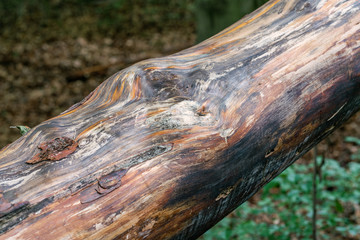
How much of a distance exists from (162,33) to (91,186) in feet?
23.7

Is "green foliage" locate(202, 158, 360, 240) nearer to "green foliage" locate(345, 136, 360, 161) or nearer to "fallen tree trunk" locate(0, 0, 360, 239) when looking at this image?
"green foliage" locate(345, 136, 360, 161)

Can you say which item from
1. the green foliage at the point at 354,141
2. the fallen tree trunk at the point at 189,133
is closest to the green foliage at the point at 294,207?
the green foliage at the point at 354,141

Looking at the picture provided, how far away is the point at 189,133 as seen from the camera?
1104 mm

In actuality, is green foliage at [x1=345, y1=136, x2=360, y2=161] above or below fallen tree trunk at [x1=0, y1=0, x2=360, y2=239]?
below

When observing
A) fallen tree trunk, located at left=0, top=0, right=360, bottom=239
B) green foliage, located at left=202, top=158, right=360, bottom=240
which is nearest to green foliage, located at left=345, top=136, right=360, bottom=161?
green foliage, located at left=202, top=158, right=360, bottom=240

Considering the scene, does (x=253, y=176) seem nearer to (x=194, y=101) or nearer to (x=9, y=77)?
(x=194, y=101)

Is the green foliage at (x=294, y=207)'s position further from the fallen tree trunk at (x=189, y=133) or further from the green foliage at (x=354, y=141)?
the fallen tree trunk at (x=189, y=133)

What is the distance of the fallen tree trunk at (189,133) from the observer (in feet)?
3.18

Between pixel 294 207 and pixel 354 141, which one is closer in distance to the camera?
pixel 354 141

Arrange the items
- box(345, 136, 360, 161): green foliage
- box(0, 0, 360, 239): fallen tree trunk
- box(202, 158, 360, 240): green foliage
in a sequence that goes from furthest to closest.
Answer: box(345, 136, 360, 161): green foliage
box(202, 158, 360, 240): green foliage
box(0, 0, 360, 239): fallen tree trunk

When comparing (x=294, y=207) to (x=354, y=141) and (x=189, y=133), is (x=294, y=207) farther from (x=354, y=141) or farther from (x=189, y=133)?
(x=189, y=133)

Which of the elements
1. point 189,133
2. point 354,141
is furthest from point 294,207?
point 189,133

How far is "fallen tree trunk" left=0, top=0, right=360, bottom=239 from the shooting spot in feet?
A: 3.18

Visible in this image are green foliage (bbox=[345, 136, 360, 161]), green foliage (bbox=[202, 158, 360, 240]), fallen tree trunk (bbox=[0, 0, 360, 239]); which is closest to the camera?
fallen tree trunk (bbox=[0, 0, 360, 239])
